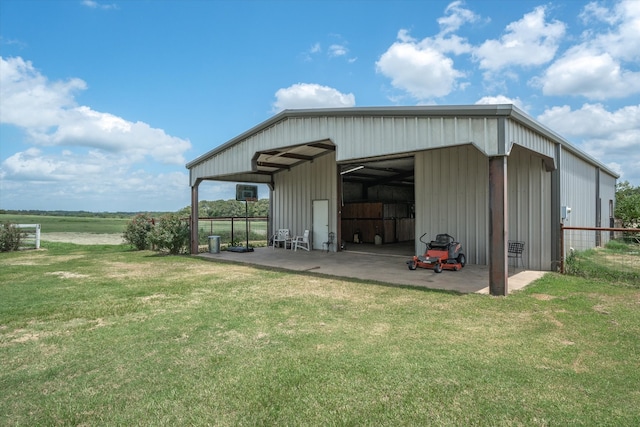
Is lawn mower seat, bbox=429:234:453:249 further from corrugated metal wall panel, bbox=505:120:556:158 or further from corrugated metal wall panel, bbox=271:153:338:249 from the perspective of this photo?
corrugated metal wall panel, bbox=271:153:338:249

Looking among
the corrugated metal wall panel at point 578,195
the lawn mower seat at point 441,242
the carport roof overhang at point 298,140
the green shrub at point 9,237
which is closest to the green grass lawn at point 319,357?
the lawn mower seat at point 441,242

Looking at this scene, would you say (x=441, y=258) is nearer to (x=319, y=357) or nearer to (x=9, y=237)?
(x=319, y=357)

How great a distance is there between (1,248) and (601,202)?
74.0ft

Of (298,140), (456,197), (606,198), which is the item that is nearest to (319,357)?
(298,140)

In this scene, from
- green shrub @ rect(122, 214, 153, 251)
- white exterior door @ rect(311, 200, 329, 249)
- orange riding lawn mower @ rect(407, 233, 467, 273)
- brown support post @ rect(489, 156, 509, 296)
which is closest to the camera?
brown support post @ rect(489, 156, 509, 296)

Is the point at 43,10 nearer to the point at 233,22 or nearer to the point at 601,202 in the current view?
the point at 233,22

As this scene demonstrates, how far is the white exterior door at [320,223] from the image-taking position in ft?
41.2

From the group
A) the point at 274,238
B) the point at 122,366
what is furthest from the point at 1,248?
the point at 122,366

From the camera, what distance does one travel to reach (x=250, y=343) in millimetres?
3529

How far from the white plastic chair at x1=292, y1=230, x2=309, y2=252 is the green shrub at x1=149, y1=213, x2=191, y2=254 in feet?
12.3

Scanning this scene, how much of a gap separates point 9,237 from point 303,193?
1094 cm

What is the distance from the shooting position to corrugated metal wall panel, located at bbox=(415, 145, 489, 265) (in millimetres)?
8609

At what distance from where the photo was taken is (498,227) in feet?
18.6

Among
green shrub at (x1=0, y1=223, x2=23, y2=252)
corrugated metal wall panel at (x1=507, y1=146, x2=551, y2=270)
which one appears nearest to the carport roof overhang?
corrugated metal wall panel at (x1=507, y1=146, x2=551, y2=270)
